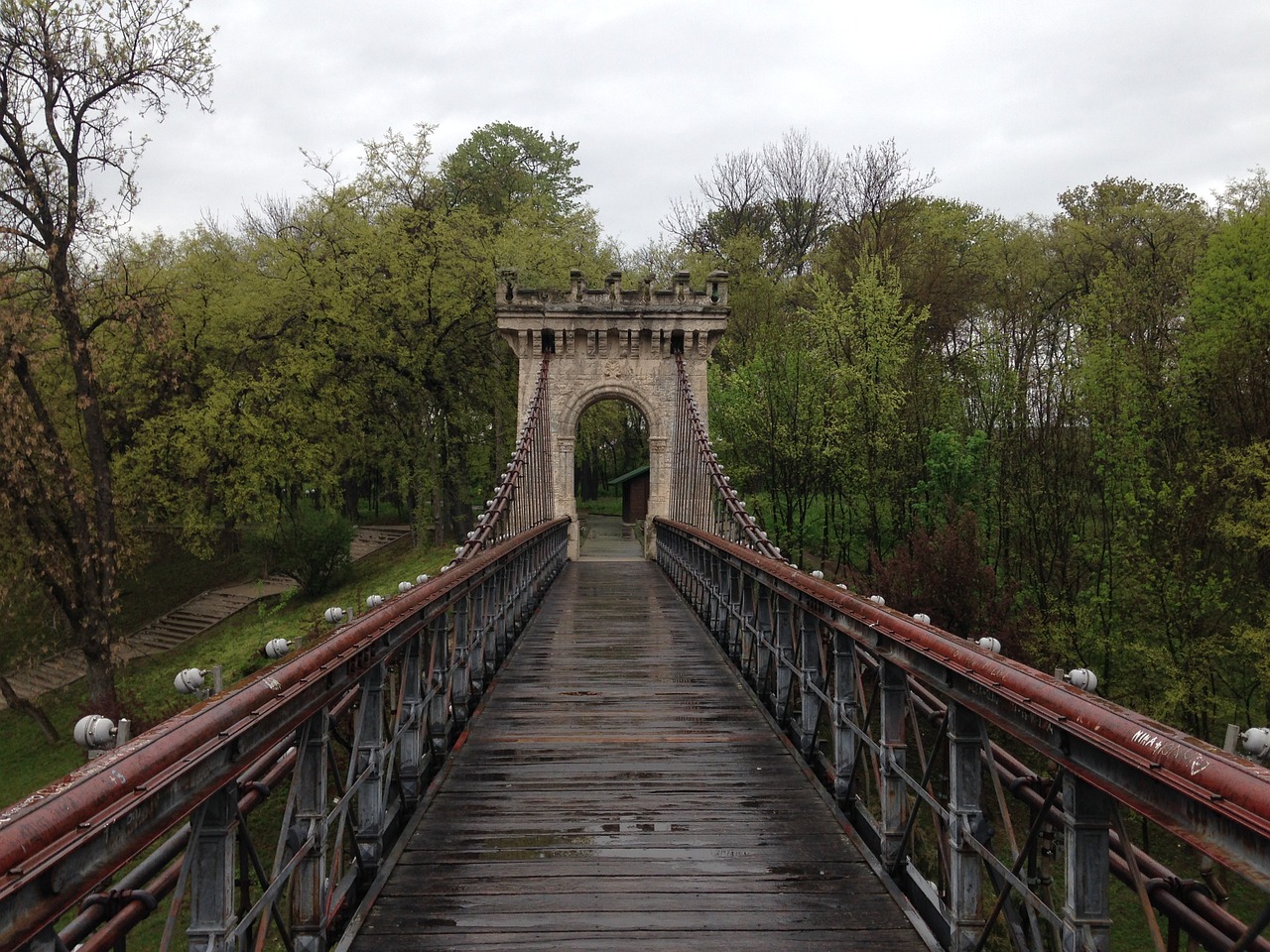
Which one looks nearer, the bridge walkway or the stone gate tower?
the bridge walkway

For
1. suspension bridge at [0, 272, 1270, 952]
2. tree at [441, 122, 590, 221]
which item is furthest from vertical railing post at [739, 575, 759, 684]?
tree at [441, 122, 590, 221]

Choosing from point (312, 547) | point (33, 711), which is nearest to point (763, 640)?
Result: point (33, 711)

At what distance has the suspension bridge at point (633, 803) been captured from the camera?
5.42ft

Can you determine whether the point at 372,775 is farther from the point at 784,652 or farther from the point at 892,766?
the point at 784,652

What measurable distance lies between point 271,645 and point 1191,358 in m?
17.2

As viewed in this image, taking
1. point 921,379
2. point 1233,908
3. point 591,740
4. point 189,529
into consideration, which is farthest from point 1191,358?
point 189,529

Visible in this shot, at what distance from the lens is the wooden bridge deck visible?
2875mm

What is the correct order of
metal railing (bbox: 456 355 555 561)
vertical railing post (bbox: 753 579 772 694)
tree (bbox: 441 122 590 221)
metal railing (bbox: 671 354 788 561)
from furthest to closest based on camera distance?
tree (bbox: 441 122 590 221)
metal railing (bbox: 671 354 788 561)
metal railing (bbox: 456 355 555 561)
vertical railing post (bbox: 753 579 772 694)

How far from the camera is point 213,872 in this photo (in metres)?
1.96

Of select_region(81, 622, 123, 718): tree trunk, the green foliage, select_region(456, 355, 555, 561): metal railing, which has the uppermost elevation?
select_region(456, 355, 555, 561): metal railing

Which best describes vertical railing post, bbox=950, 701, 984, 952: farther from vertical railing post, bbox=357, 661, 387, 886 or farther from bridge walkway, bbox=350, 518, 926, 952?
vertical railing post, bbox=357, 661, 387, 886

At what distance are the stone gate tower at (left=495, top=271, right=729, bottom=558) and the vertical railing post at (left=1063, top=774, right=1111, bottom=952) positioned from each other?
1584 centimetres

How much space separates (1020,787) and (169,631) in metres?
25.3

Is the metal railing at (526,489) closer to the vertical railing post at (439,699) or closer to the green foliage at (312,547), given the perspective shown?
the vertical railing post at (439,699)
